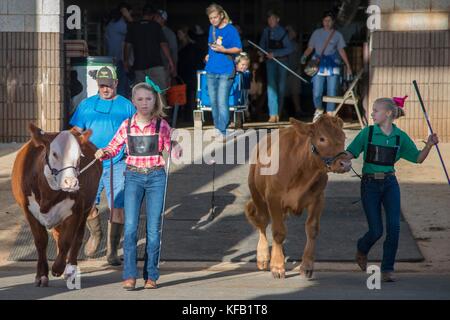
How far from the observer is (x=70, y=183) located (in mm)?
9961

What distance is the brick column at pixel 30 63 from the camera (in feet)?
57.1

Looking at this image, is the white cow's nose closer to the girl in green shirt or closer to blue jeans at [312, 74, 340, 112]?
the girl in green shirt

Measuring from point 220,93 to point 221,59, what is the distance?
1.52 ft

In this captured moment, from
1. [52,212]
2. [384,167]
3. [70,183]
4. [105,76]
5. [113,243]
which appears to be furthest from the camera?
[113,243]

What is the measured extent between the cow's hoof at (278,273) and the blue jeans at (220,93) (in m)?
6.03

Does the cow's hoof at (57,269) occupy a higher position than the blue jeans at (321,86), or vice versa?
the blue jeans at (321,86)

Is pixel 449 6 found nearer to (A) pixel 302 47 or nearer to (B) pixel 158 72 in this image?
(B) pixel 158 72

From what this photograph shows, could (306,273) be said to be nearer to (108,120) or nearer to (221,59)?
(108,120)

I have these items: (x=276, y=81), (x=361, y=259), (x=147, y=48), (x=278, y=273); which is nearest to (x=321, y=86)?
(x=276, y=81)

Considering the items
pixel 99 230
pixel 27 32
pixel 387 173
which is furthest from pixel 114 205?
pixel 27 32

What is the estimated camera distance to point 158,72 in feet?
59.9

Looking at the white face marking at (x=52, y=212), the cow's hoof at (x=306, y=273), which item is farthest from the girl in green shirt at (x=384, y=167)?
the white face marking at (x=52, y=212)

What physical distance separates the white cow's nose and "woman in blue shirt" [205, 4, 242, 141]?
6.96 meters

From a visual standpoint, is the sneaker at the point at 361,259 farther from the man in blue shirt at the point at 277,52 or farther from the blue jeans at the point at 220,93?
the man in blue shirt at the point at 277,52
